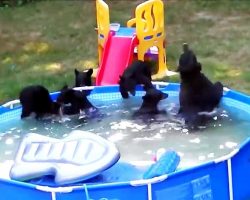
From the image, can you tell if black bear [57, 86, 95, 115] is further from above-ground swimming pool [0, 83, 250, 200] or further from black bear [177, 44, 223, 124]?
black bear [177, 44, 223, 124]

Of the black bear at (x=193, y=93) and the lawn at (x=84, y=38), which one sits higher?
the black bear at (x=193, y=93)

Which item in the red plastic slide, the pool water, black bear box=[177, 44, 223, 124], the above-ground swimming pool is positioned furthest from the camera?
the red plastic slide

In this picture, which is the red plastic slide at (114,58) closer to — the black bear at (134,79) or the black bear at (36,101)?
the black bear at (134,79)

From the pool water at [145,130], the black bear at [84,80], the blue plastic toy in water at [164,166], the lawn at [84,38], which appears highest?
the blue plastic toy in water at [164,166]

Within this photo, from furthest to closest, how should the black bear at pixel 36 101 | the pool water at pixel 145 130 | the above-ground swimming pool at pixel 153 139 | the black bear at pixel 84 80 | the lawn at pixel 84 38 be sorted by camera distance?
1. the lawn at pixel 84 38
2. the black bear at pixel 84 80
3. the black bear at pixel 36 101
4. the pool water at pixel 145 130
5. the above-ground swimming pool at pixel 153 139

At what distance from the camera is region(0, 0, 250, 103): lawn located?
539cm

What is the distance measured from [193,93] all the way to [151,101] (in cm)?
26

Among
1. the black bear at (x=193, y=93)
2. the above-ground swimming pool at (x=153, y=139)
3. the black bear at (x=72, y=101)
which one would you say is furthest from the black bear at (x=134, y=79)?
the black bear at (x=193, y=93)

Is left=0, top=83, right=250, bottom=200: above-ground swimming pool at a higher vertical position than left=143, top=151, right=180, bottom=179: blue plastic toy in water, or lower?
lower

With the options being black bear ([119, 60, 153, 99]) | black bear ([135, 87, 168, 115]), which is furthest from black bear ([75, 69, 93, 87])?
black bear ([135, 87, 168, 115])

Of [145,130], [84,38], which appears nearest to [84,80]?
[145,130]

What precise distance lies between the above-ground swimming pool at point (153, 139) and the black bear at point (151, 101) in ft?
0.13

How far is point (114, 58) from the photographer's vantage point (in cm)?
509

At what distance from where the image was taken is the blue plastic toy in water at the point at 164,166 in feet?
10.2
